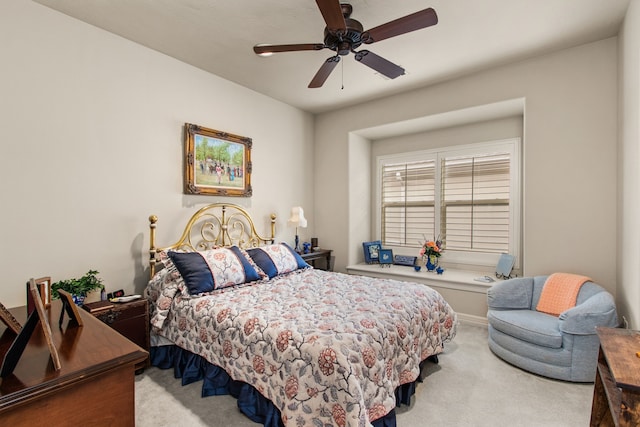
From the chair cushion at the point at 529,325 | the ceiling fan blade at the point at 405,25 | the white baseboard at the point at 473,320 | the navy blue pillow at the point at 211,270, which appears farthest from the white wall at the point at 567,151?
the navy blue pillow at the point at 211,270

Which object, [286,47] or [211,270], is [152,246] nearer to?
[211,270]

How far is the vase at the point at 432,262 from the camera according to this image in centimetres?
427

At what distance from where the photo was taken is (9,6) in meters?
2.33

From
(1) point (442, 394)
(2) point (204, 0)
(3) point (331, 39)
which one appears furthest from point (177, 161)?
(1) point (442, 394)

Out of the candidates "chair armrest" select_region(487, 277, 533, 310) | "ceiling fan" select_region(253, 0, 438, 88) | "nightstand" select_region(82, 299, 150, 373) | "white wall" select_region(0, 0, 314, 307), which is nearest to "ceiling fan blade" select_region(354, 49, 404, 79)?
"ceiling fan" select_region(253, 0, 438, 88)

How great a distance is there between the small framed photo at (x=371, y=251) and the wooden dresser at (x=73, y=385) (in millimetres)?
3842

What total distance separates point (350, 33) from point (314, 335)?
204 cm

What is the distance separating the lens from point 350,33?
7.39ft

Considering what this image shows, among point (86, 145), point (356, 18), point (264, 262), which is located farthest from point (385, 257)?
point (86, 145)

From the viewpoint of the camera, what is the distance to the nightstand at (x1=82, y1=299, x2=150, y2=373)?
242cm

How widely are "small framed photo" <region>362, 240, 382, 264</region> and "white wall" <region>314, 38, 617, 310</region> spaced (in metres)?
1.97

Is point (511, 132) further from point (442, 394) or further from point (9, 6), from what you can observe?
point (9, 6)

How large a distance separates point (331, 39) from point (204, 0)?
39.2 inches

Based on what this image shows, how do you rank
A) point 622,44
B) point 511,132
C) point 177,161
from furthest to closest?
point 511,132, point 177,161, point 622,44
